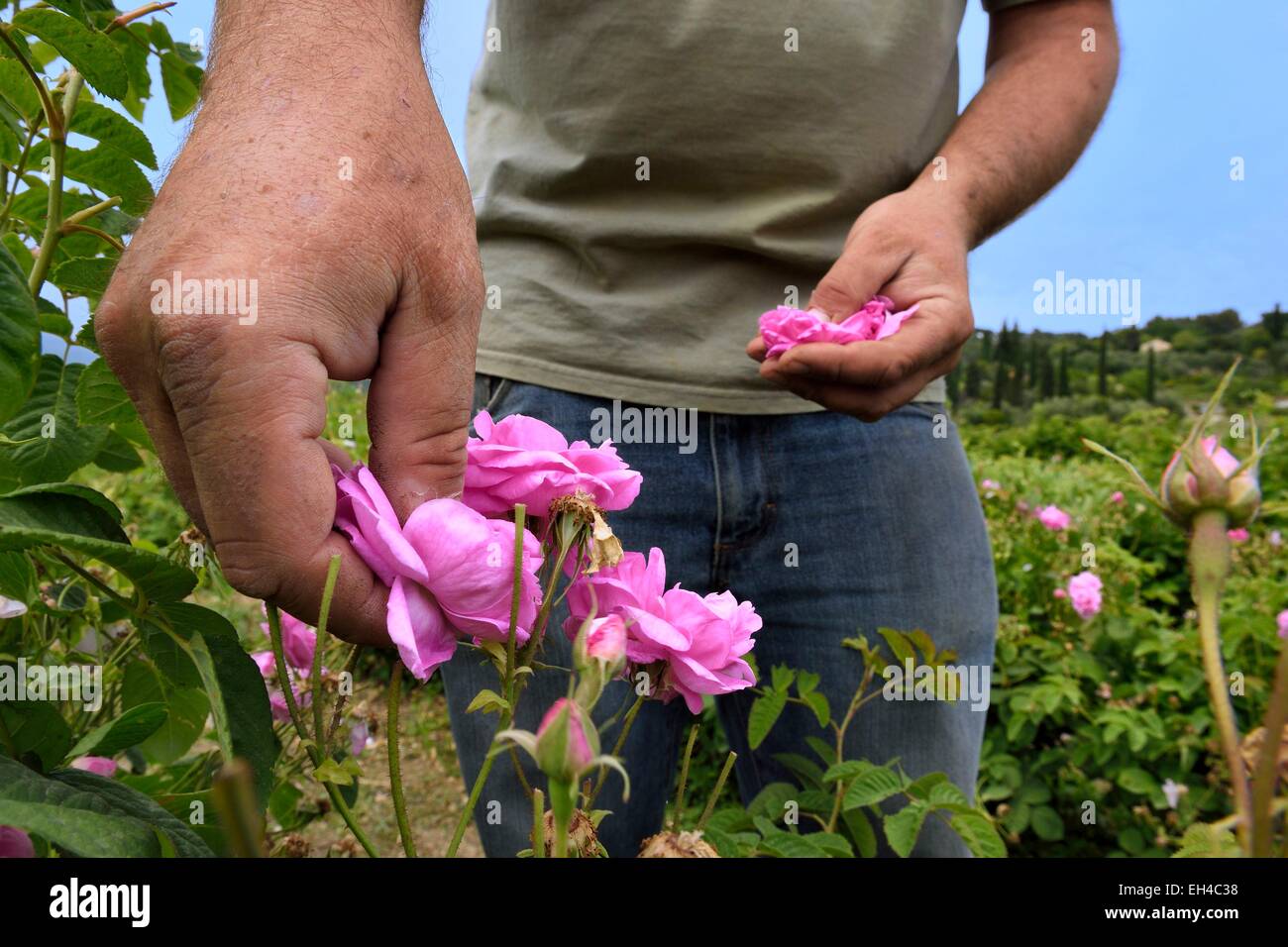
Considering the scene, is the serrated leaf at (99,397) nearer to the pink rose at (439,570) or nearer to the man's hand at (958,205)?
the pink rose at (439,570)

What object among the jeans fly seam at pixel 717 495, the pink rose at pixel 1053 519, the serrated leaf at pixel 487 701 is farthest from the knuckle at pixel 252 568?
the pink rose at pixel 1053 519

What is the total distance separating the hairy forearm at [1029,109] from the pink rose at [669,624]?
34.2 inches

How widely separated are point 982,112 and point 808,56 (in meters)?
0.30

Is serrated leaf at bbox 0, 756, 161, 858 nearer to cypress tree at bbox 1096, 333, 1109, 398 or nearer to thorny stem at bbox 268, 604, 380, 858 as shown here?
thorny stem at bbox 268, 604, 380, 858

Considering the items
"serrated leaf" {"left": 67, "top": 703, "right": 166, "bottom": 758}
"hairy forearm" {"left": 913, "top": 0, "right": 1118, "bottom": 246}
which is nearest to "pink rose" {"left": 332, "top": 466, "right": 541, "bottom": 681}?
"serrated leaf" {"left": 67, "top": 703, "right": 166, "bottom": 758}

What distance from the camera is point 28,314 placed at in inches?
23.5

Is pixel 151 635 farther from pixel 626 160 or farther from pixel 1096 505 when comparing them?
pixel 1096 505

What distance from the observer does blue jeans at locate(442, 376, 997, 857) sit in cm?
128

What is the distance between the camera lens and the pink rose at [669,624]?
1.78 feet

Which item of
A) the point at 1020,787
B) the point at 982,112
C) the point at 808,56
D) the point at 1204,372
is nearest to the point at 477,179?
the point at 808,56

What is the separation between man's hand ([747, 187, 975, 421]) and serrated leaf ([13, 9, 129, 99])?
2.04 feet

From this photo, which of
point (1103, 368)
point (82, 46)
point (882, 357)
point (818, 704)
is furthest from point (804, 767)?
point (1103, 368)

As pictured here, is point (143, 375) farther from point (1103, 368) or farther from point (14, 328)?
point (1103, 368)
